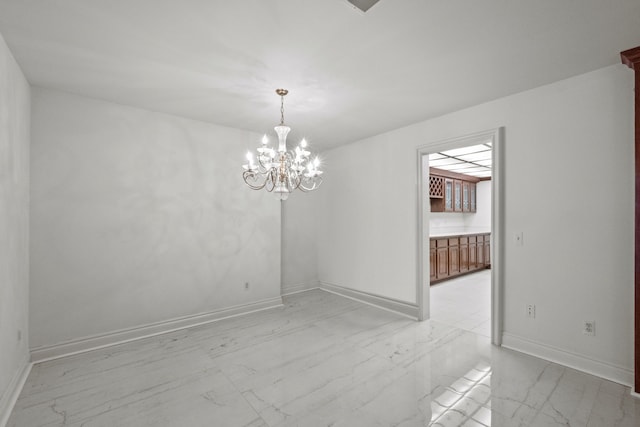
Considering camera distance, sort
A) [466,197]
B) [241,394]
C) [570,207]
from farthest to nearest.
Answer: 1. [466,197]
2. [570,207]
3. [241,394]

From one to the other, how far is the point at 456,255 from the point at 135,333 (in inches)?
230

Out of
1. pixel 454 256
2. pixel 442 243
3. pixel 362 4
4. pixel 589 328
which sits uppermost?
pixel 362 4

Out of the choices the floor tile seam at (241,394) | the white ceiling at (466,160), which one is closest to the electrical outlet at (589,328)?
the white ceiling at (466,160)

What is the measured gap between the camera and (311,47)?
6.84 ft

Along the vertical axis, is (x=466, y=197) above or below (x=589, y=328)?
above

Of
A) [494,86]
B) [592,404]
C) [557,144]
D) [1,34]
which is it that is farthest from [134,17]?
[592,404]

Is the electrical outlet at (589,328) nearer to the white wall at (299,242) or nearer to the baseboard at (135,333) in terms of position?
the baseboard at (135,333)

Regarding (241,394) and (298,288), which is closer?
(241,394)

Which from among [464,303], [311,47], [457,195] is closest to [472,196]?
[457,195]

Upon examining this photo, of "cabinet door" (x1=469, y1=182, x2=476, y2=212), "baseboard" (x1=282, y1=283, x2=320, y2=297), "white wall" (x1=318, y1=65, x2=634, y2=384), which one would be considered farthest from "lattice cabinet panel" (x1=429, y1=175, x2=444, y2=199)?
"baseboard" (x1=282, y1=283, x2=320, y2=297)

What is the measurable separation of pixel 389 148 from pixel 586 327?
2877 millimetres

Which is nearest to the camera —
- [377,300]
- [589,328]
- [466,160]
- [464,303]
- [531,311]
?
[589,328]

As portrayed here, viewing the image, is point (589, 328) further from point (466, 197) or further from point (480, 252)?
point (466, 197)

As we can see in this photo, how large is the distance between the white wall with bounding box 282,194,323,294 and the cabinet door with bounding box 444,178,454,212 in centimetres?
320
